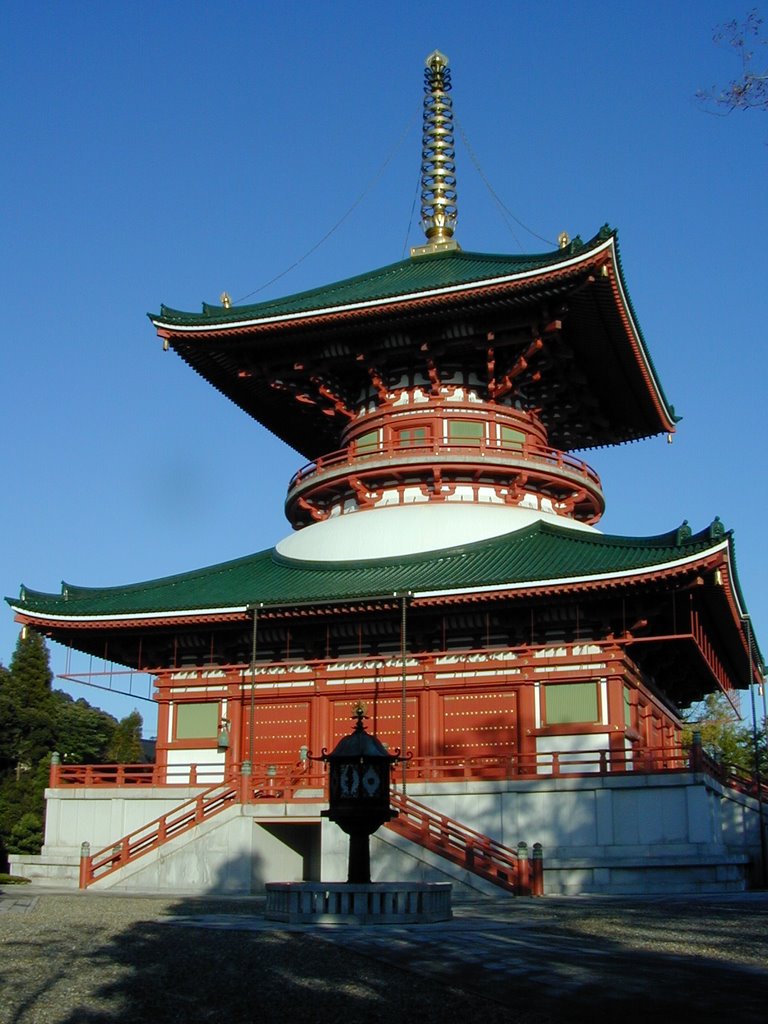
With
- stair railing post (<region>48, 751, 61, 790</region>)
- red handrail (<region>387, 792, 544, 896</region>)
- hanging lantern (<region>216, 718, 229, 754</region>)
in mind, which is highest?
hanging lantern (<region>216, 718, 229, 754</region>)

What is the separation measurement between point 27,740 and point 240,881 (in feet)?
146

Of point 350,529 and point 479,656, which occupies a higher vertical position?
point 350,529

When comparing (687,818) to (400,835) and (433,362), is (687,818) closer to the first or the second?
(400,835)

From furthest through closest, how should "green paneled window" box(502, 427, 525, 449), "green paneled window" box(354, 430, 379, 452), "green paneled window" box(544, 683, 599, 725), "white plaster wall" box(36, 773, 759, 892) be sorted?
"green paneled window" box(354, 430, 379, 452)
"green paneled window" box(502, 427, 525, 449)
"green paneled window" box(544, 683, 599, 725)
"white plaster wall" box(36, 773, 759, 892)

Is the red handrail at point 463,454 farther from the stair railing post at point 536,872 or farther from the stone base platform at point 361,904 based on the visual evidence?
the stone base platform at point 361,904

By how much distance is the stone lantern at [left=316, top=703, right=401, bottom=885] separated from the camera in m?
21.3

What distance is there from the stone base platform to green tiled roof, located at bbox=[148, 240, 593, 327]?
21761 mm

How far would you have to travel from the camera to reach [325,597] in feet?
113

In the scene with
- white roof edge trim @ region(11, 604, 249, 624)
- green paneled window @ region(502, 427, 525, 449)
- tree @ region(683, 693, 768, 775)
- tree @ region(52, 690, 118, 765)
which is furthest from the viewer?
tree @ region(52, 690, 118, 765)

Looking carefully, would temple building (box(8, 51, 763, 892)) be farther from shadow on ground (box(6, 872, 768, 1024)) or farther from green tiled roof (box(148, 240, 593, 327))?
shadow on ground (box(6, 872, 768, 1024))

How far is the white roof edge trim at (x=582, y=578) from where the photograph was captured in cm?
3066

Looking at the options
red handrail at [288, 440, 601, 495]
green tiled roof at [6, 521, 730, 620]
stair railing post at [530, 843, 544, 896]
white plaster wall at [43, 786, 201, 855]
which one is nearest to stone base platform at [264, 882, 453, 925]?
stair railing post at [530, 843, 544, 896]

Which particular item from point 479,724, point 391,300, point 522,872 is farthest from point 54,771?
point 391,300

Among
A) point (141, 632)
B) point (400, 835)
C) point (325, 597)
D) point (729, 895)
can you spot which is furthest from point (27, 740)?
point (729, 895)
